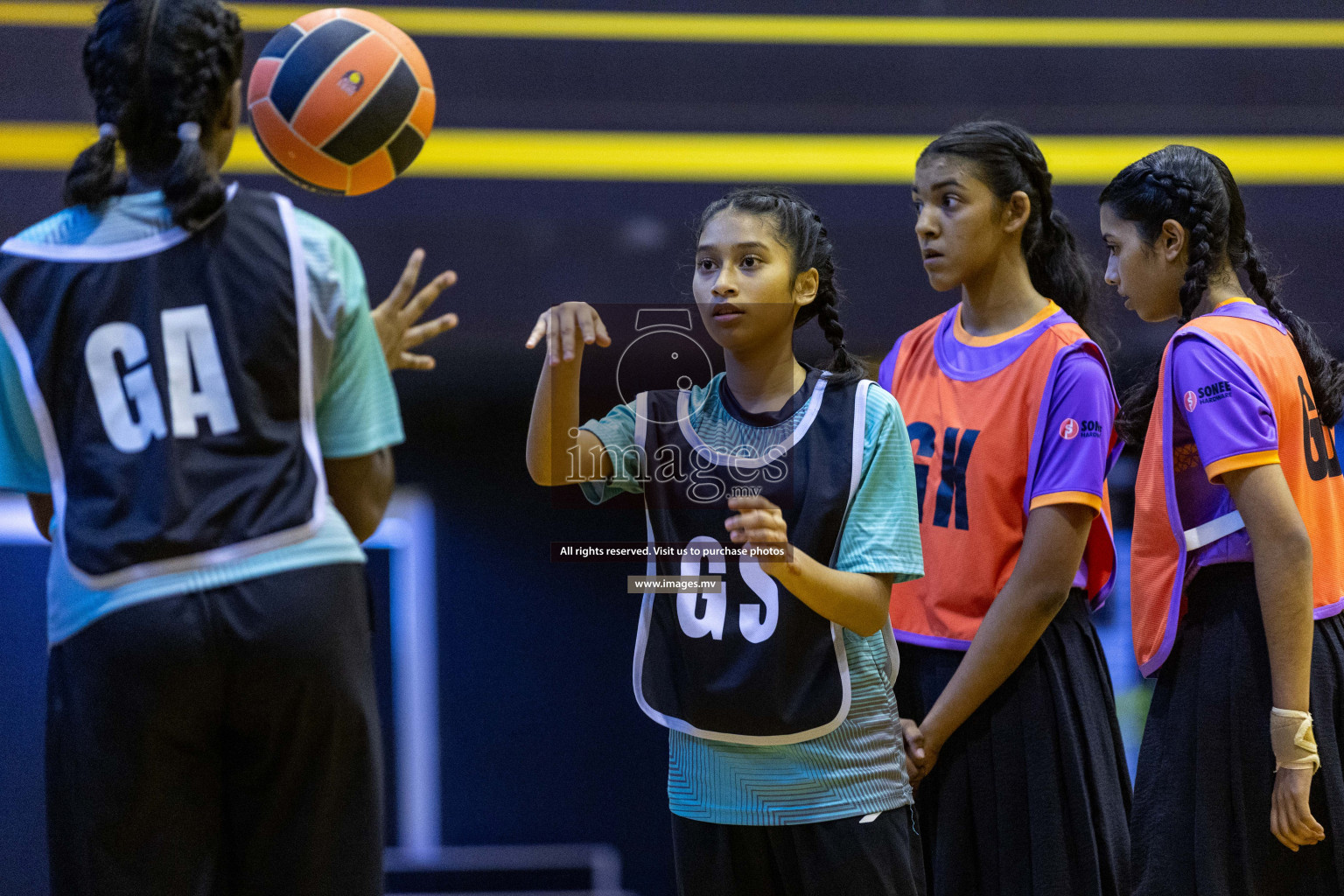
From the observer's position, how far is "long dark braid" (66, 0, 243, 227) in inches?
53.6

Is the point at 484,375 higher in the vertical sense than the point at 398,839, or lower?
higher

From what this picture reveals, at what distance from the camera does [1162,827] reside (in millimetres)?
2014

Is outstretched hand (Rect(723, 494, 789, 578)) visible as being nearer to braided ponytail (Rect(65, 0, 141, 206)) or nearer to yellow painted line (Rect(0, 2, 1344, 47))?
braided ponytail (Rect(65, 0, 141, 206))

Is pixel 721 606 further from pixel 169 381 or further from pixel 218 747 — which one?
pixel 169 381

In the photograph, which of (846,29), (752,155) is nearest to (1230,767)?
(752,155)

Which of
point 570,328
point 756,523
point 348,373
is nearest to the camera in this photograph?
point 348,373

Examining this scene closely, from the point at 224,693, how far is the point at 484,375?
2.49 meters

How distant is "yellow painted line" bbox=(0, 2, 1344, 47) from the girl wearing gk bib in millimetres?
2842

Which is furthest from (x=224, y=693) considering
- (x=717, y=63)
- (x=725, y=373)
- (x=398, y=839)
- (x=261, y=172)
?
(x=717, y=63)

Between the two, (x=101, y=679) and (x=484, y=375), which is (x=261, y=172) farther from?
(x=101, y=679)

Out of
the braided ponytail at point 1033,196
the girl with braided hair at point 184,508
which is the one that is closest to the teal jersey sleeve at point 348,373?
the girl with braided hair at point 184,508

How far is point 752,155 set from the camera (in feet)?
14.2

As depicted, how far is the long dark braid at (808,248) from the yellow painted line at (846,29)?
269cm

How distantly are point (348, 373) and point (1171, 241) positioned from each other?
150cm
